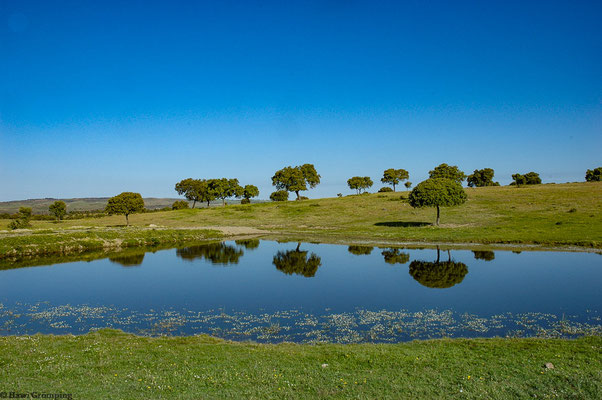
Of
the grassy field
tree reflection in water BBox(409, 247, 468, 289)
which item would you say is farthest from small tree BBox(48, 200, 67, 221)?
tree reflection in water BBox(409, 247, 468, 289)

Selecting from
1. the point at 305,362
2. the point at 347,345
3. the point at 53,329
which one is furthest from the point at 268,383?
the point at 53,329

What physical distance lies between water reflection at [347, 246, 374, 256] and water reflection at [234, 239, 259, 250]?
1576 cm

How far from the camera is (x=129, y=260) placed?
1850 inches

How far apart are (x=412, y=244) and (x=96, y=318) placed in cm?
4247

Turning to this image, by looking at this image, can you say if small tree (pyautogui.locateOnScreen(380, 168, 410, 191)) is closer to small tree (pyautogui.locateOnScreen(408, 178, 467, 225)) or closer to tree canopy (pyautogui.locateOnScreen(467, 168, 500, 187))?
tree canopy (pyautogui.locateOnScreen(467, 168, 500, 187))

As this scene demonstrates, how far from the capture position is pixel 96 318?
22.8m

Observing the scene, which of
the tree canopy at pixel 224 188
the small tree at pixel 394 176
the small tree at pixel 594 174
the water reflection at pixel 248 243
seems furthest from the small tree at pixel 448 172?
the water reflection at pixel 248 243

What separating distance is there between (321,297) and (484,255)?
1025 inches

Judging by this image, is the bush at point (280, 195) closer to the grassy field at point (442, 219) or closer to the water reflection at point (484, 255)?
the grassy field at point (442, 219)

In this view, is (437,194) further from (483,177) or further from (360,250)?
(483,177)

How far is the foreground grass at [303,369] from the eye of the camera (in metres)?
11.3

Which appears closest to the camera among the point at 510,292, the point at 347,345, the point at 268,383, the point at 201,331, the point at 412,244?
the point at 268,383

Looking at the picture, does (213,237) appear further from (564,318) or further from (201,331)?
(564,318)

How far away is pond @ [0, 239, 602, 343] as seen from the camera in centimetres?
2025
